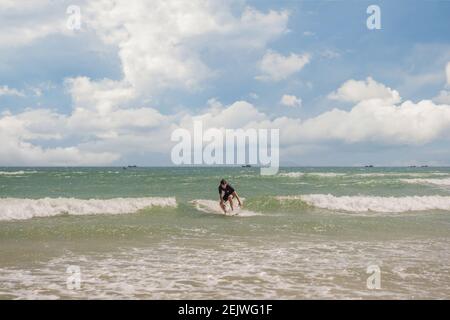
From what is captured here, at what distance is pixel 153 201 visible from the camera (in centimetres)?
2336

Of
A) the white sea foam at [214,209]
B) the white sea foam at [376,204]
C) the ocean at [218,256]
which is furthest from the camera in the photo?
the white sea foam at [376,204]

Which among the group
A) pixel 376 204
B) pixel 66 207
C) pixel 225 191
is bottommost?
pixel 376 204

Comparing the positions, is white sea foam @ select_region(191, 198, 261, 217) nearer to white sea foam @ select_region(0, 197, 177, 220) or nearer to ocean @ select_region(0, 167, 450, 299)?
ocean @ select_region(0, 167, 450, 299)

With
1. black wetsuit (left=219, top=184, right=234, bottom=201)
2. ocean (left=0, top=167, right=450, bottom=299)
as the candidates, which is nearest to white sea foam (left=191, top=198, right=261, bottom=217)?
ocean (left=0, top=167, right=450, bottom=299)

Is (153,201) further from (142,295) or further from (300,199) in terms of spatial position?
(142,295)

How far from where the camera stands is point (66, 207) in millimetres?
20531

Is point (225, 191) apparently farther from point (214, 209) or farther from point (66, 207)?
point (66, 207)

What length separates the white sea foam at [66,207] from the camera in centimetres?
1864

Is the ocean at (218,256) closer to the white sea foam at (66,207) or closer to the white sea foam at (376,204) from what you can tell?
the white sea foam at (66,207)

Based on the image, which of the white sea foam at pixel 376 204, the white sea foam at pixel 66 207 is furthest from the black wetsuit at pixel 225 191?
the white sea foam at pixel 376 204

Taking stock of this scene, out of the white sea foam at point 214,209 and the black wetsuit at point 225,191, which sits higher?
the black wetsuit at point 225,191

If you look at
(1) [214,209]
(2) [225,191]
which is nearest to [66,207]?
(1) [214,209]

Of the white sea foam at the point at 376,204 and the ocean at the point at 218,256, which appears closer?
the ocean at the point at 218,256
